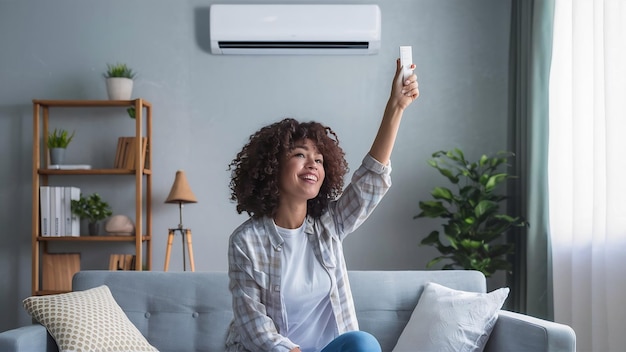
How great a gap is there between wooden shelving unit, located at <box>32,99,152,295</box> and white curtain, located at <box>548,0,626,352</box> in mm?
2254

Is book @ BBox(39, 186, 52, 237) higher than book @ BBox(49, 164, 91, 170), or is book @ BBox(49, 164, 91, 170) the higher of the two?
book @ BBox(49, 164, 91, 170)

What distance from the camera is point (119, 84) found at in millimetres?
4441

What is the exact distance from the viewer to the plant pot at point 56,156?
175 inches

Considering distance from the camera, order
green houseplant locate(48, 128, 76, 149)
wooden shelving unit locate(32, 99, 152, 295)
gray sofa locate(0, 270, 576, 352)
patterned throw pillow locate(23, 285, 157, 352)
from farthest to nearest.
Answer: green houseplant locate(48, 128, 76, 149) → wooden shelving unit locate(32, 99, 152, 295) → gray sofa locate(0, 270, 576, 352) → patterned throw pillow locate(23, 285, 157, 352)

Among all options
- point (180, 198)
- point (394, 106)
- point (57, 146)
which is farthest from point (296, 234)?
point (57, 146)

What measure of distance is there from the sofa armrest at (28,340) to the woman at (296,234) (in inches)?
32.6

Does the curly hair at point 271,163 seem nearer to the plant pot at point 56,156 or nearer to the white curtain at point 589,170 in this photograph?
the white curtain at point 589,170

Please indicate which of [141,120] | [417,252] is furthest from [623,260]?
[141,120]

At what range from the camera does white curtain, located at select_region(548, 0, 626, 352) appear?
3387 millimetres

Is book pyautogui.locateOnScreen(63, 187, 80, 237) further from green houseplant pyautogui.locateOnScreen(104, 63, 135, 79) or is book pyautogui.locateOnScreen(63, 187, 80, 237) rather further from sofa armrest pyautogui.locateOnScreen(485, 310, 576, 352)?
sofa armrest pyautogui.locateOnScreen(485, 310, 576, 352)

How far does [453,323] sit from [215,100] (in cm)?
238

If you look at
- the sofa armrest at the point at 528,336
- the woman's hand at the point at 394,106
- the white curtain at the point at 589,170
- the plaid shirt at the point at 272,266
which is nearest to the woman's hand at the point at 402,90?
the woman's hand at the point at 394,106

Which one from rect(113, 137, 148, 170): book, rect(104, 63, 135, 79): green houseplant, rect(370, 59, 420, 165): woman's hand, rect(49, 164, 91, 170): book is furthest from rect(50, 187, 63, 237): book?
rect(370, 59, 420, 165): woman's hand

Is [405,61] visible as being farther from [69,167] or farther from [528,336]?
[69,167]
